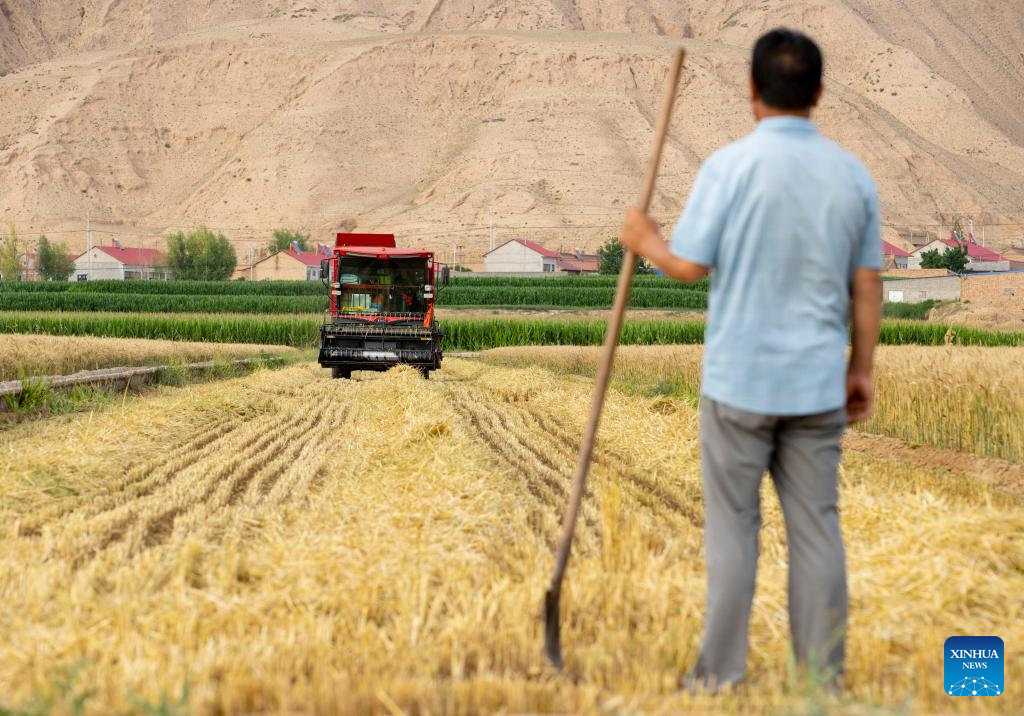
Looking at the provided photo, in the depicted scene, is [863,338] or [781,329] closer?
[781,329]

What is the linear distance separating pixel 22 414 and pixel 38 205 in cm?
11942

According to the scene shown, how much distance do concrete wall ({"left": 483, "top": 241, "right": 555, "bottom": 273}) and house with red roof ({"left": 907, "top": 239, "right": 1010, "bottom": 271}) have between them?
1563 inches

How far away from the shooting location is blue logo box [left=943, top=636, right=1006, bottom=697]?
4078 mm

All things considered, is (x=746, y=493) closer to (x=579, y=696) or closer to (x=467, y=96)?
(x=579, y=696)

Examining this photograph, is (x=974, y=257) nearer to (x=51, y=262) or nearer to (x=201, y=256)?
(x=201, y=256)

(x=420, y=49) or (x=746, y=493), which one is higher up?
(x=420, y=49)

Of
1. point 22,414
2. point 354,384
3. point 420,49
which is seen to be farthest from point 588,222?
point 22,414

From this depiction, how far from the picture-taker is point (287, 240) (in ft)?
379

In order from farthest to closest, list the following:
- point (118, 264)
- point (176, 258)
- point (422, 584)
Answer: point (118, 264) → point (176, 258) → point (422, 584)

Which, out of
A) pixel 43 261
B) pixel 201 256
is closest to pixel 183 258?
pixel 201 256

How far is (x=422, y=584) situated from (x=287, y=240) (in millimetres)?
113593

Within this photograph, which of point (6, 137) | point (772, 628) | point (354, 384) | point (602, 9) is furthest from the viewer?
point (602, 9)

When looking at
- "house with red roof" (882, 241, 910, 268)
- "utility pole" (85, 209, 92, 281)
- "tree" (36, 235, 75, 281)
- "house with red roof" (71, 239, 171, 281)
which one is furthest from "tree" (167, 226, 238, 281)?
"house with red roof" (882, 241, 910, 268)

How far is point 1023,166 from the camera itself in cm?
13962
